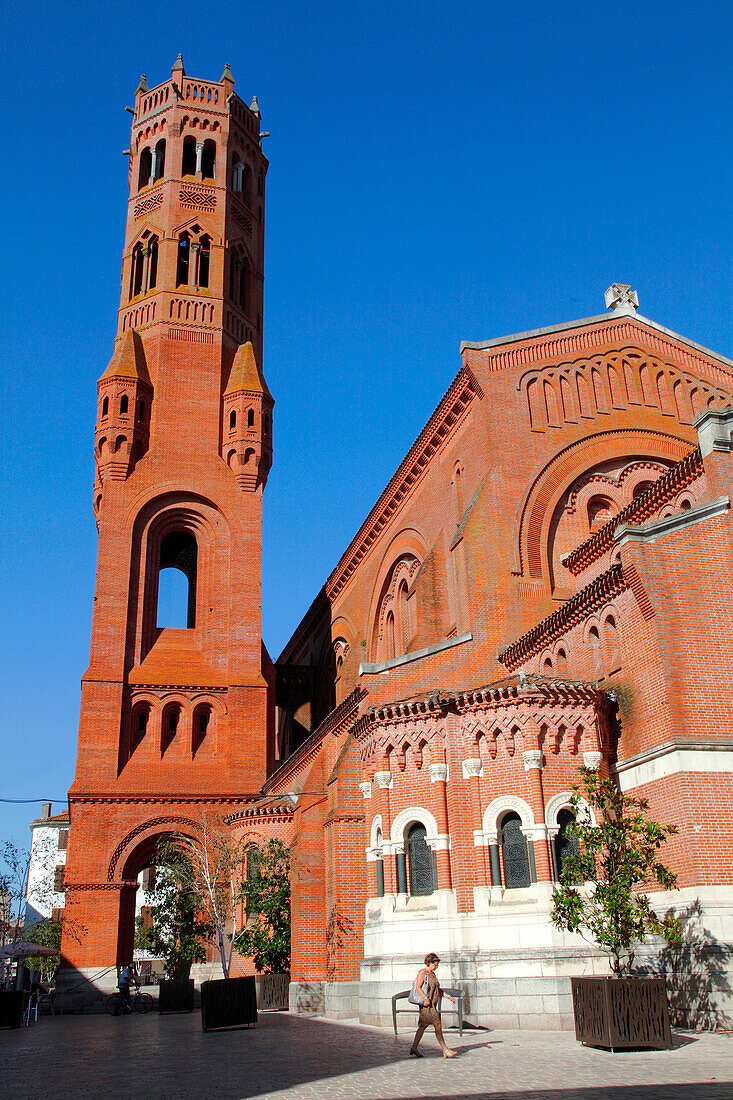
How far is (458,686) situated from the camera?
2259 centimetres

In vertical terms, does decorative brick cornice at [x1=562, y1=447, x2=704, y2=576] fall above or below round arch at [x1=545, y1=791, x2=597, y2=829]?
above

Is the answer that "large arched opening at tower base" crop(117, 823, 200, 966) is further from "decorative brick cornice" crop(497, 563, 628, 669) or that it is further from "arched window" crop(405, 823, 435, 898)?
"decorative brick cornice" crop(497, 563, 628, 669)

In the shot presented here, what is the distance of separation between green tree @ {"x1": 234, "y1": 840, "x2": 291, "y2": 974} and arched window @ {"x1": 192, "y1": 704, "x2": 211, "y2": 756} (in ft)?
28.9

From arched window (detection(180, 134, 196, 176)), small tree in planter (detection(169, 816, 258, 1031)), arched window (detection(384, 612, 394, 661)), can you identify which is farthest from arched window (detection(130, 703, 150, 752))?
arched window (detection(180, 134, 196, 176))

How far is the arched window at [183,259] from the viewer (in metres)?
41.6

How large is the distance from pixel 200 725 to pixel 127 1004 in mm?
9852

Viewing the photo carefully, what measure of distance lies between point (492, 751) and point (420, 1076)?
316 inches

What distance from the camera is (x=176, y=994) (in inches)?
1022

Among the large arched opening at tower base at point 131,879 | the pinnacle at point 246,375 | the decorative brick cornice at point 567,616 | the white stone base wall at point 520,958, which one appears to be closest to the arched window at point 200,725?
the large arched opening at tower base at point 131,879

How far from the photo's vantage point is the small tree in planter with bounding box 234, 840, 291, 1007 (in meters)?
25.3

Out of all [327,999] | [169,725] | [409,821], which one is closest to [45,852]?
[169,725]

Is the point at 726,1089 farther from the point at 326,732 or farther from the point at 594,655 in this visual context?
the point at 326,732

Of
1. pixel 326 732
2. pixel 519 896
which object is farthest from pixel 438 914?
pixel 326 732

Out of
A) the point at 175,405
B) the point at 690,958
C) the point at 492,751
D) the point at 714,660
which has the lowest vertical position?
the point at 690,958
